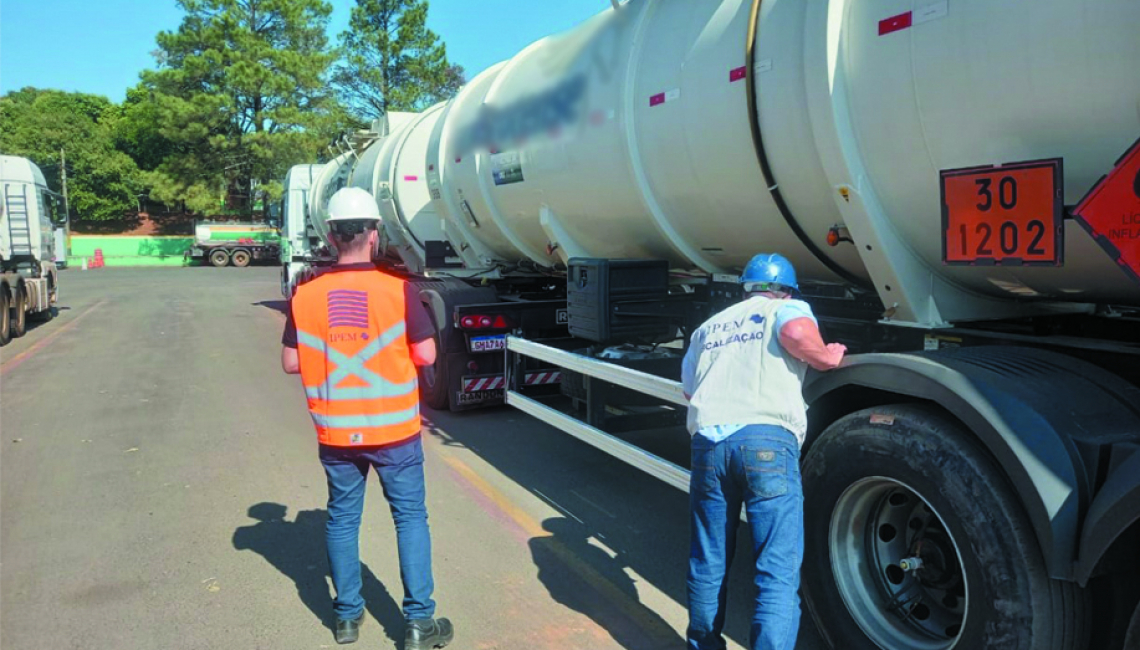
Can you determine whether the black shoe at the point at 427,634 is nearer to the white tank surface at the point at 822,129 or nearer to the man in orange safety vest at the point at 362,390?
the man in orange safety vest at the point at 362,390

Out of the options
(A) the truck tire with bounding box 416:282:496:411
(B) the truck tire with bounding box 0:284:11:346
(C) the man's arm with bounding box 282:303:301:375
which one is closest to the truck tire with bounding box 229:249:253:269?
(B) the truck tire with bounding box 0:284:11:346

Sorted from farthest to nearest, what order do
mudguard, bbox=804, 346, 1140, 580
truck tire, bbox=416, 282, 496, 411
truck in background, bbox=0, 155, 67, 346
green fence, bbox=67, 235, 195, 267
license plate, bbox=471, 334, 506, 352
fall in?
green fence, bbox=67, 235, 195, 267
truck in background, bbox=0, 155, 67, 346
truck tire, bbox=416, 282, 496, 411
license plate, bbox=471, 334, 506, 352
mudguard, bbox=804, 346, 1140, 580

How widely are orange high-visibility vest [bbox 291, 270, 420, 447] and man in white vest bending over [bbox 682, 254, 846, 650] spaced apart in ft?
4.11

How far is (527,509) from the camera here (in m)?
5.11

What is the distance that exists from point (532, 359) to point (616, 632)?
3060 mm

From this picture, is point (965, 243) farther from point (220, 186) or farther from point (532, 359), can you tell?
point (220, 186)

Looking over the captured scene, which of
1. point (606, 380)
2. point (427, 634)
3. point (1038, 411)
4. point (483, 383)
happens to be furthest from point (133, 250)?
point (1038, 411)

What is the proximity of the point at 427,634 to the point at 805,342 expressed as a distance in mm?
1982

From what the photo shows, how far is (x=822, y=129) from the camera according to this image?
3.30m

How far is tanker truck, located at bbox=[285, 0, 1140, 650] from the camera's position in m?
2.35

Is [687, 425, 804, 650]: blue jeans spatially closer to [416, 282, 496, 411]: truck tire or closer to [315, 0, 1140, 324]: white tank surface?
[315, 0, 1140, 324]: white tank surface

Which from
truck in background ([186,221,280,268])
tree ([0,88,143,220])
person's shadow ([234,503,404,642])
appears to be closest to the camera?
person's shadow ([234,503,404,642])

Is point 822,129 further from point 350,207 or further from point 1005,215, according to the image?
point 350,207

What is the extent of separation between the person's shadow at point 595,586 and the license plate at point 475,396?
258 cm
